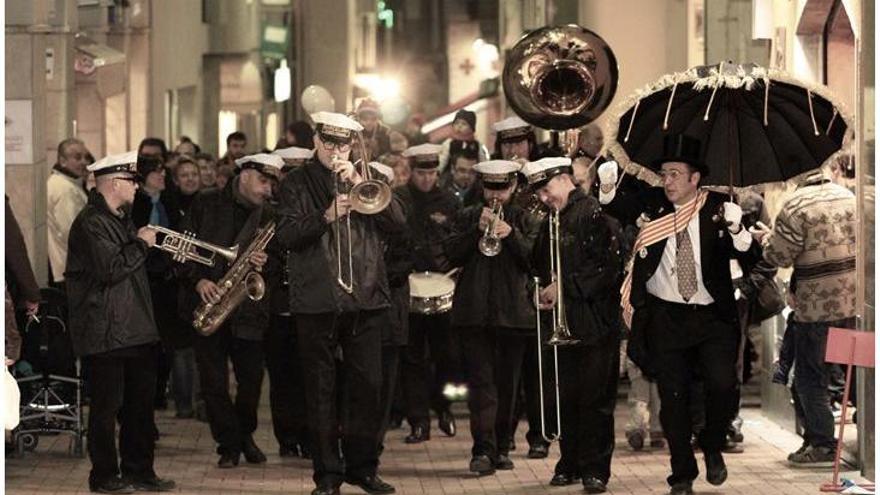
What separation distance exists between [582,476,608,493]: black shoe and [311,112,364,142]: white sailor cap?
94.0 inches

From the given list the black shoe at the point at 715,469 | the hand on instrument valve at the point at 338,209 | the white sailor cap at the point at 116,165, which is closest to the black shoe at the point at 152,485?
the white sailor cap at the point at 116,165

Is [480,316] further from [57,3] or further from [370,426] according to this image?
[57,3]

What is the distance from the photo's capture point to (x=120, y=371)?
14992 mm

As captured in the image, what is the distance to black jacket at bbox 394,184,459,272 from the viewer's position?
17844 millimetres

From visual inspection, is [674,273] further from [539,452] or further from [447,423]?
[447,423]

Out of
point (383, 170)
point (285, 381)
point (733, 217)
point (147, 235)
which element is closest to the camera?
point (733, 217)

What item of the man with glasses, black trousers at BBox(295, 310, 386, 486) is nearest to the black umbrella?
black trousers at BBox(295, 310, 386, 486)

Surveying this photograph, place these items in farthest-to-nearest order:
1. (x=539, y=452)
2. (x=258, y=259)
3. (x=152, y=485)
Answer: (x=539, y=452) → (x=258, y=259) → (x=152, y=485)

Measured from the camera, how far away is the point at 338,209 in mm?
14523

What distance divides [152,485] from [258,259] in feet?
5.14

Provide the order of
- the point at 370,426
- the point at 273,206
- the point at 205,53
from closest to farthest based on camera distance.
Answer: the point at 370,426
the point at 273,206
the point at 205,53

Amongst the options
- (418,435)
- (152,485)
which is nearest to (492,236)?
(152,485)

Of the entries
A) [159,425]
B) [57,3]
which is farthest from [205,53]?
[159,425]

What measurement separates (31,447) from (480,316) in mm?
3241
